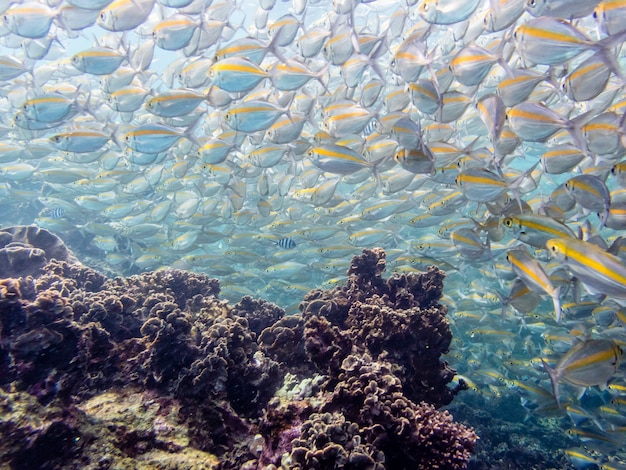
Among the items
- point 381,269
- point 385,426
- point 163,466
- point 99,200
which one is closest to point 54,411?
point 163,466

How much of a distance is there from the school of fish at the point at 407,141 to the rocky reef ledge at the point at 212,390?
61.3 inches

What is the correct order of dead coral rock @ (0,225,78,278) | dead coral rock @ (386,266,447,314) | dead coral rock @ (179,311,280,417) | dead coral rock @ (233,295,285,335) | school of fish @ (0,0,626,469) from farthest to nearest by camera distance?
dead coral rock @ (0,225,78,278), dead coral rock @ (233,295,285,335), dead coral rock @ (386,266,447,314), school of fish @ (0,0,626,469), dead coral rock @ (179,311,280,417)

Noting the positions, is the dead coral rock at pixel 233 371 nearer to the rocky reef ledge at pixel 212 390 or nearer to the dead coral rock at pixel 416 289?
the rocky reef ledge at pixel 212 390

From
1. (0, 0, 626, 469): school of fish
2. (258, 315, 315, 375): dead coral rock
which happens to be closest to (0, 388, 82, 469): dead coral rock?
(258, 315, 315, 375): dead coral rock

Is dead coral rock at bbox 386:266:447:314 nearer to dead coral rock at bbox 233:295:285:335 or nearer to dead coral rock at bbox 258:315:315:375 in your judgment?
dead coral rock at bbox 258:315:315:375

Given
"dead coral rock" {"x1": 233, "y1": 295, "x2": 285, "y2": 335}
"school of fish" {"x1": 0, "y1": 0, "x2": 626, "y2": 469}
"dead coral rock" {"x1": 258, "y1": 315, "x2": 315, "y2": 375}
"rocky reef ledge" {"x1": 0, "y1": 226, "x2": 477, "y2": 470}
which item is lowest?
"dead coral rock" {"x1": 233, "y1": 295, "x2": 285, "y2": 335}

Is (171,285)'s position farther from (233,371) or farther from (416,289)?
(416,289)

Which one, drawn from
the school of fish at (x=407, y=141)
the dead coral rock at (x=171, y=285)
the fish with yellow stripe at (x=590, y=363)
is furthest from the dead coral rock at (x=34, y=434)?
the fish with yellow stripe at (x=590, y=363)

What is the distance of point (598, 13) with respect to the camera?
3.85m

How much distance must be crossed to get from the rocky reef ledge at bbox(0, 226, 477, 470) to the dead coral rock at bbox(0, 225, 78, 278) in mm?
2060

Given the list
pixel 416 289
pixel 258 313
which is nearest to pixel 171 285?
pixel 258 313

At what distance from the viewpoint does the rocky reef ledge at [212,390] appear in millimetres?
2600

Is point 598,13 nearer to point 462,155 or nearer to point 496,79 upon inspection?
point 462,155

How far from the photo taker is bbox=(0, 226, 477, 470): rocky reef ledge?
2.60m
